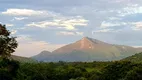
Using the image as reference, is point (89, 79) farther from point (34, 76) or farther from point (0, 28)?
point (0, 28)

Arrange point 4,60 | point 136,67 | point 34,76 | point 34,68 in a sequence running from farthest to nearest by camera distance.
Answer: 1. point 34,68
2. point 34,76
3. point 4,60
4. point 136,67

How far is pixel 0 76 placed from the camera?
3447 inches

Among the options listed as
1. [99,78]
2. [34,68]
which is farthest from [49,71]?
[99,78]

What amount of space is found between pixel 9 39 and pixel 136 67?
35.0 meters

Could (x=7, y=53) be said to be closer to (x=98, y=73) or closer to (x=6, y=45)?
(x=6, y=45)

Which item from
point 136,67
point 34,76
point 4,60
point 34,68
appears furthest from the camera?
point 34,68

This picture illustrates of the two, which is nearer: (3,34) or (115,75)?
(115,75)

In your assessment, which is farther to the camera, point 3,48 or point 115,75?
point 3,48

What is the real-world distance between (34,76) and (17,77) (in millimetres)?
6810

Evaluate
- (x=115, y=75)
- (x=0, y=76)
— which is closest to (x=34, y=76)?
(x=0, y=76)

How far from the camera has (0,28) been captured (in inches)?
3878

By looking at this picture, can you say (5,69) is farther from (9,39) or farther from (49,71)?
(49,71)

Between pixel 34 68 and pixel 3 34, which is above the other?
pixel 3 34

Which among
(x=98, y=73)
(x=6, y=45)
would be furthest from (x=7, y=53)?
(x=98, y=73)
